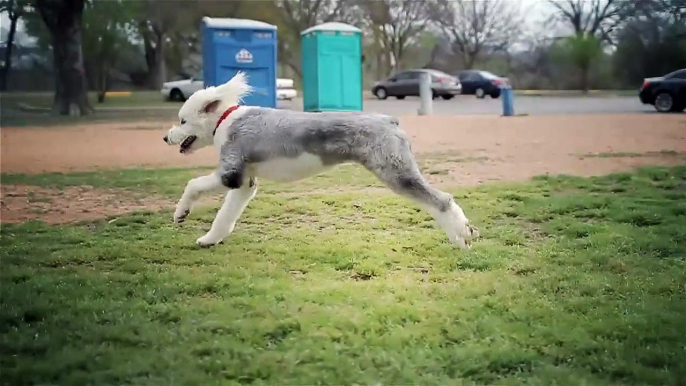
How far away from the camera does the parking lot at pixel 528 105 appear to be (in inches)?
371

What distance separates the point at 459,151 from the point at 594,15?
186 cm

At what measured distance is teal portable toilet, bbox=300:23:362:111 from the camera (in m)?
12.3

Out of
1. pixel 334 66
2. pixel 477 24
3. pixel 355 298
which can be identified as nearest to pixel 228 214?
pixel 355 298

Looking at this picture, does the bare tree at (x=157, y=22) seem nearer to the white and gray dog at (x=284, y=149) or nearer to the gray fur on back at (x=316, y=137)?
the white and gray dog at (x=284, y=149)

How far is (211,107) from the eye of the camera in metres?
3.84

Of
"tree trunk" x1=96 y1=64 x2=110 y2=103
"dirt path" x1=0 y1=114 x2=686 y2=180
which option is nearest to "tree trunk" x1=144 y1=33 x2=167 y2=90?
"tree trunk" x1=96 y1=64 x2=110 y2=103

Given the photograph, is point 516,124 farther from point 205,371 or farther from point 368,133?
point 205,371

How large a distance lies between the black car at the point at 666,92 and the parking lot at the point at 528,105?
0.48 meters

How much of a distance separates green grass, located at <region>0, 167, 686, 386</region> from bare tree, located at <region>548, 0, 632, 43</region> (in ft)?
6.50

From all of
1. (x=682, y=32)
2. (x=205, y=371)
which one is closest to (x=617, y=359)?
(x=205, y=371)

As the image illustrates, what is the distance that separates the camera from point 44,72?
48.1ft

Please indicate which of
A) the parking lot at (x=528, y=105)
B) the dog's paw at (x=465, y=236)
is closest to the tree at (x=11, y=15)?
the parking lot at (x=528, y=105)

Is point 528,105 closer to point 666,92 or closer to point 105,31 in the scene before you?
point 666,92

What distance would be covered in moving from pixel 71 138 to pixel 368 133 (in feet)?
25.3
